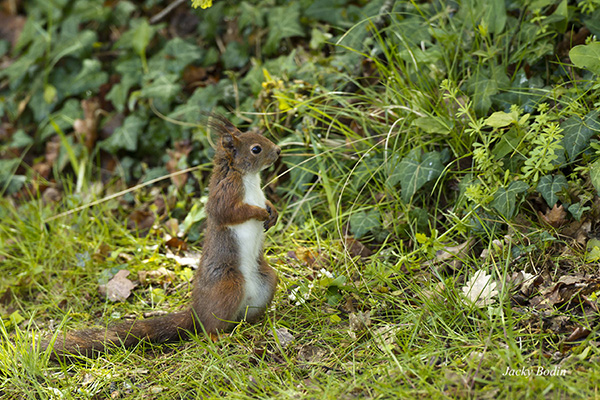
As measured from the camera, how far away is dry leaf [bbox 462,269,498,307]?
114 inches

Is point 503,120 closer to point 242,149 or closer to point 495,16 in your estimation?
point 495,16

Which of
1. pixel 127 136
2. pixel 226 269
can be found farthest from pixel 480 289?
pixel 127 136

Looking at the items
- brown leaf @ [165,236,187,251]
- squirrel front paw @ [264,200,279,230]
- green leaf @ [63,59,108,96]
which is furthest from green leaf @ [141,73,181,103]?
squirrel front paw @ [264,200,279,230]

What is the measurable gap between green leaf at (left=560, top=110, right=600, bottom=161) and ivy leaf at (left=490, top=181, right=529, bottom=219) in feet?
1.09

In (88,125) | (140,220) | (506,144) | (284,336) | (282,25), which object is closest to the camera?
(284,336)

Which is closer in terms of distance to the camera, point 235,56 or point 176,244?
point 176,244

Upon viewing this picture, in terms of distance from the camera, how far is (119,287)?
393 cm

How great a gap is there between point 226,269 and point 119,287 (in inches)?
44.2

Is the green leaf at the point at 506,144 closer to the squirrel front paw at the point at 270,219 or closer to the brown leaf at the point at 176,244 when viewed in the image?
the squirrel front paw at the point at 270,219

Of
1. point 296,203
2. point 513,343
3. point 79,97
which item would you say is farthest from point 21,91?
point 513,343

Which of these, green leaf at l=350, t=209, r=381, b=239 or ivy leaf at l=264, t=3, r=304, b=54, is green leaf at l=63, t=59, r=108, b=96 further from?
green leaf at l=350, t=209, r=381, b=239

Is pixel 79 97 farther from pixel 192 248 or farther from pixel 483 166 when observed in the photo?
pixel 483 166

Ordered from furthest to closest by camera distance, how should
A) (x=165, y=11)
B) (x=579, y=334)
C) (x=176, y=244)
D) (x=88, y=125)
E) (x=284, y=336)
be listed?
1. (x=165, y=11)
2. (x=88, y=125)
3. (x=176, y=244)
4. (x=284, y=336)
5. (x=579, y=334)

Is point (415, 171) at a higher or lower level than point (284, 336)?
higher
